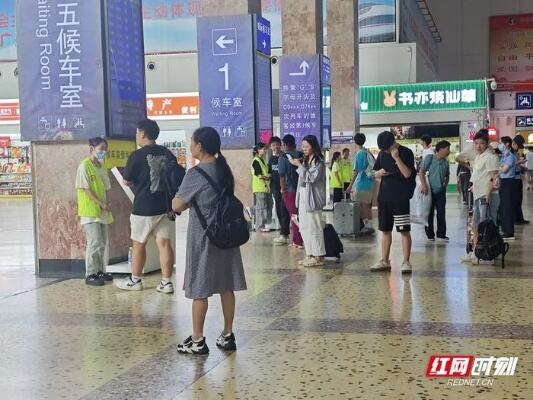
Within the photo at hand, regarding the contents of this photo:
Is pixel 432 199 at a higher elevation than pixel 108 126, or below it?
below

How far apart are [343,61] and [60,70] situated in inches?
470

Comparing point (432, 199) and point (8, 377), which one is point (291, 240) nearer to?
point (432, 199)

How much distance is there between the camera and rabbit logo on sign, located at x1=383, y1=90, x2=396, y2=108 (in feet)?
73.2

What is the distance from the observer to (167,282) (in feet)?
21.1

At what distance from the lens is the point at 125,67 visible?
7859mm

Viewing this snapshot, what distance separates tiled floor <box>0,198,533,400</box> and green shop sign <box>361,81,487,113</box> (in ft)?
49.4

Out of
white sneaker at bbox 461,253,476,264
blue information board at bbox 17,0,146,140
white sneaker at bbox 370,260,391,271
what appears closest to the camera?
white sneaker at bbox 370,260,391,271

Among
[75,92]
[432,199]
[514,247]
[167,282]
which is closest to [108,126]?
[75,92]

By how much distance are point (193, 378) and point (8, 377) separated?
106 centimetres

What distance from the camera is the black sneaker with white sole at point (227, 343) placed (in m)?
→ 4.43

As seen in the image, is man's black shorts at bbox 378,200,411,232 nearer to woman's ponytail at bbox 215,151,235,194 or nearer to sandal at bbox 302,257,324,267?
sandal at bbox 302,257,324,267

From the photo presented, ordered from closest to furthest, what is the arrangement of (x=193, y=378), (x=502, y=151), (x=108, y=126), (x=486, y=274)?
(x=193, y=378) → (x=486, y=274) → (x=108, y=126) → (x=502, y=151)

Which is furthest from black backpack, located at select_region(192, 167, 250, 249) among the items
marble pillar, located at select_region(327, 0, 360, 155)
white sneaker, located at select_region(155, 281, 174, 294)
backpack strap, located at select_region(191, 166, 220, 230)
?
marble pillar, located at select_region(327, 0, 360, 155)

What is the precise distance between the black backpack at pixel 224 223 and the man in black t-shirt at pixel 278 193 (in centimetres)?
567
